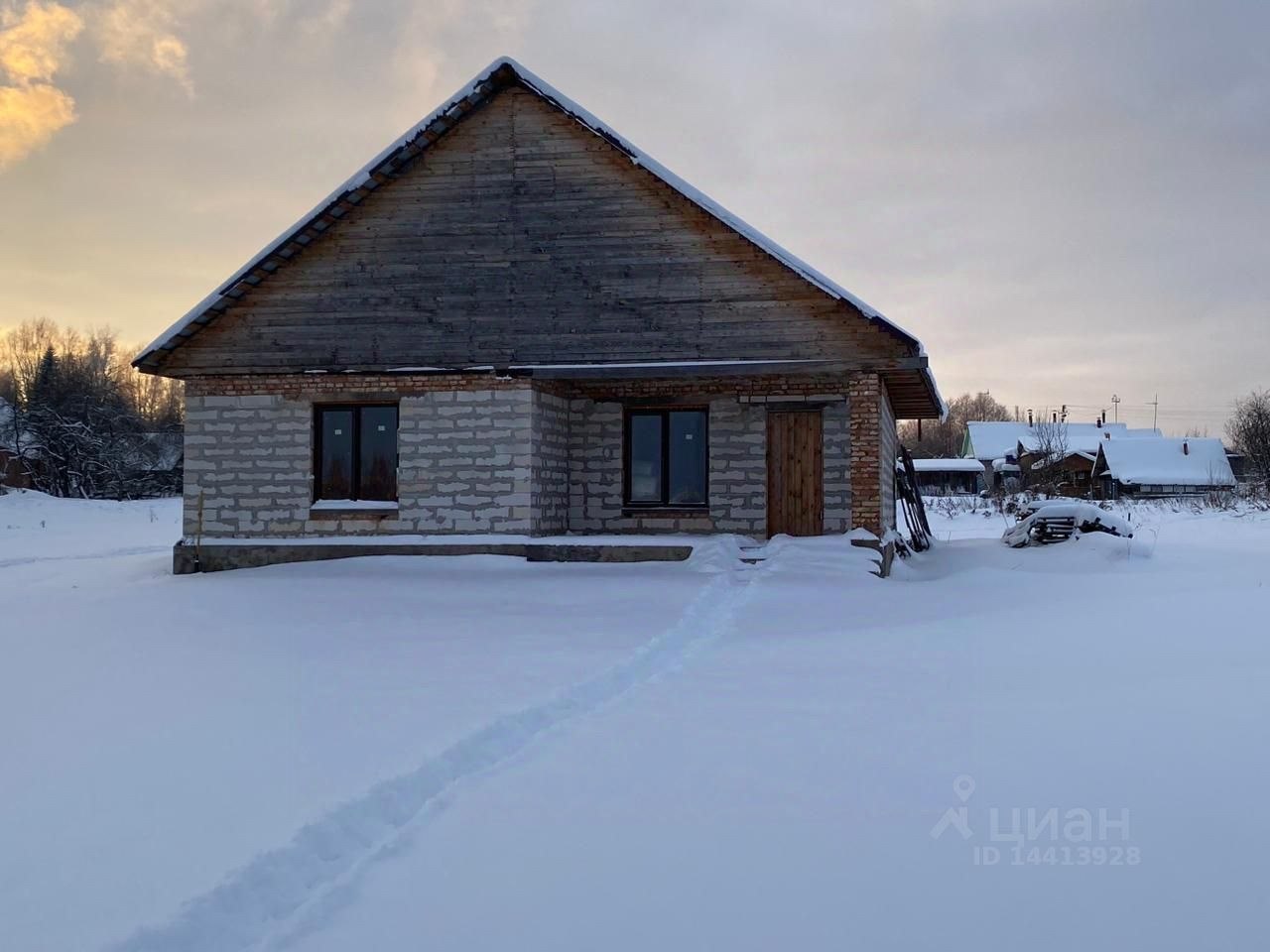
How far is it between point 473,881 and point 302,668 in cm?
424

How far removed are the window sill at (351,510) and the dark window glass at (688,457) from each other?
424 cm

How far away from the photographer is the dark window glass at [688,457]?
15.7 meters

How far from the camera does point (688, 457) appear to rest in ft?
51.6

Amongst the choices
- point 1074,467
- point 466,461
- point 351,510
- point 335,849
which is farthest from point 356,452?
point 1074,467

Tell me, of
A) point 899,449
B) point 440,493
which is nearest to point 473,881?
point 440,493

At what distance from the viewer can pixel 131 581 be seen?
1427cm

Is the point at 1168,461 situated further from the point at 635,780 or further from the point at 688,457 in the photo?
the point at 635,780

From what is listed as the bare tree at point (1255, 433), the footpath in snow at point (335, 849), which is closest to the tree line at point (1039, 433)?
the bare tree at point (1255, 433)

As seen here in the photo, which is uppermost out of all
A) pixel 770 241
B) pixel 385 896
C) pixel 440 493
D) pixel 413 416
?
pixel 770 241

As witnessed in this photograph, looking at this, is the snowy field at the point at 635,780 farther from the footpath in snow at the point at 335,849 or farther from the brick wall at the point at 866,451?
the brick wall at the point at 866,451

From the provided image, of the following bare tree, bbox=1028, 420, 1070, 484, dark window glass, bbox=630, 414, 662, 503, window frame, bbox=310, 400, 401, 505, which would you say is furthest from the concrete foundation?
bare tree, bbox=1028, 420, 1070, 484

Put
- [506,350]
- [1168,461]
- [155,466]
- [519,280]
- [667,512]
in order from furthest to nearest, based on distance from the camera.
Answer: [1168,461]
[155,466]
[667,512]
[519,280]
[506,350]

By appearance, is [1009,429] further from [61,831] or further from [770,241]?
[61,831]

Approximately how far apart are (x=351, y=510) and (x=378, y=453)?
92cm
